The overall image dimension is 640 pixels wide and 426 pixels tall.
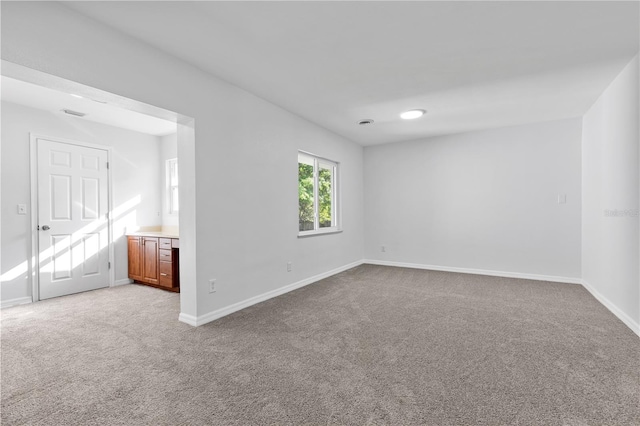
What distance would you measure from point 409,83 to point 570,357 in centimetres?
286

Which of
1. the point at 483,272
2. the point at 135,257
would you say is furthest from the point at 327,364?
the point at 483,272

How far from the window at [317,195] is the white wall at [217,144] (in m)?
0.23

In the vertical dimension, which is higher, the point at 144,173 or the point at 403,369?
the point at 144,173

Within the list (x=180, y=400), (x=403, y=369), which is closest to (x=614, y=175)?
(x=403, y=369)

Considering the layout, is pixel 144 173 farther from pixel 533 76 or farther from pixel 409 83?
pixel 533 76

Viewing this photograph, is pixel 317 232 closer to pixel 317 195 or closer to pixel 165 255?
pixel 317 195

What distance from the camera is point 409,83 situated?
10.8ft

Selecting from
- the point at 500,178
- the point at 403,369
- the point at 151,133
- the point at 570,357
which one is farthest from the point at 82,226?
the point at 500,178

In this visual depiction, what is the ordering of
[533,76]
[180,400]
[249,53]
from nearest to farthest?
1. [180,400]
2. [249,53]
3. [533,76]

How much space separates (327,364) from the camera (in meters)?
2.15

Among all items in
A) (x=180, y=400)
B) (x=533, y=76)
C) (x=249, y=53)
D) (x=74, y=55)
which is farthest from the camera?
(x=533, y=76)

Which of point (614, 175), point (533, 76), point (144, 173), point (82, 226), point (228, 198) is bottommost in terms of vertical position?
point (82, 226)

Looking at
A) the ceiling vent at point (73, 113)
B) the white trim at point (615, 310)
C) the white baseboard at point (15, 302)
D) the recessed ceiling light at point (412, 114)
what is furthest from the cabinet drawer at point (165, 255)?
the white trim at point (615, 310)

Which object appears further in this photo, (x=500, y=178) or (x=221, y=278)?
(x=500, y=178)
